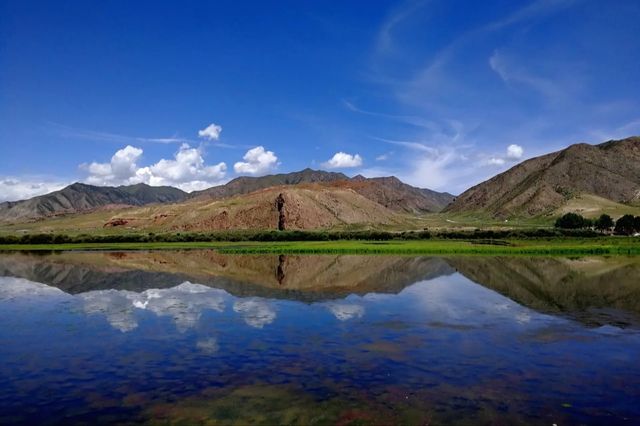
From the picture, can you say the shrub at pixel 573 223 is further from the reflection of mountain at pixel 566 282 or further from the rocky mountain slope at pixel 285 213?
the reflection of mountain at pixel 566 282

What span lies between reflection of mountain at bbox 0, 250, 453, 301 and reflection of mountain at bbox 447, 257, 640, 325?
20.4 feet

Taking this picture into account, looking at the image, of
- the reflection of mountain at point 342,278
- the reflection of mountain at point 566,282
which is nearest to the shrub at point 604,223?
the reflection of mountain at point 566,282

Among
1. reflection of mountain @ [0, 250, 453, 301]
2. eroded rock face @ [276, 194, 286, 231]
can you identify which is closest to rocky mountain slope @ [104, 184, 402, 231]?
eroded rock face @ [276, 194, 286, 231]

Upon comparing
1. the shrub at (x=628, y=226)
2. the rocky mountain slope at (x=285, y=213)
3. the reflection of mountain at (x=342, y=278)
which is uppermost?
the rocky mountain slope at (x=285, y=213)

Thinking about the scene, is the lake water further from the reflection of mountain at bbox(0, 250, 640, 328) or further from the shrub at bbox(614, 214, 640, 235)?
the shrub at bbox(614, 214, 640, 235)

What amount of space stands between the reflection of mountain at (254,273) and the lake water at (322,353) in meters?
0.73

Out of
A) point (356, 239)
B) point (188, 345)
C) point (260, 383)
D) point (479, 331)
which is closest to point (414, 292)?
point (479, 331)

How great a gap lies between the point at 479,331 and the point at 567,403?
11.1 meters

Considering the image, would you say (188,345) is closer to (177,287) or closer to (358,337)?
(358,337)

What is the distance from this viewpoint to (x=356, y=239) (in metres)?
122

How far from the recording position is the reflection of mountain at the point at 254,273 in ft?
147

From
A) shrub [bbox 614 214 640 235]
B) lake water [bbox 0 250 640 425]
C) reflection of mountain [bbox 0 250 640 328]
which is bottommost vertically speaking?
lake water [bbox 0 250 640 425]

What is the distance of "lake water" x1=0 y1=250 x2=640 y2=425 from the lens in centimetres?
1521

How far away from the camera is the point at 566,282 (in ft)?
155
